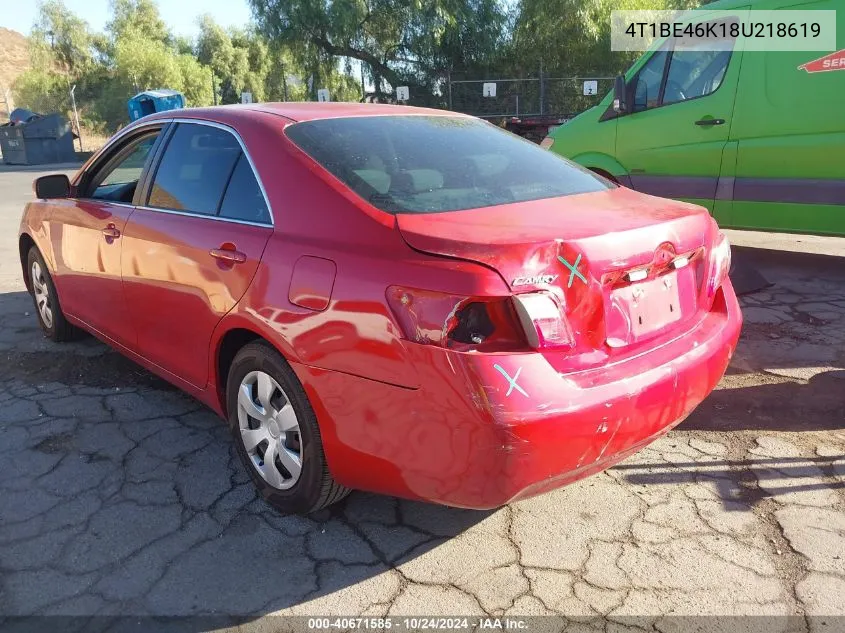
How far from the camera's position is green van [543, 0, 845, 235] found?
5422 mm

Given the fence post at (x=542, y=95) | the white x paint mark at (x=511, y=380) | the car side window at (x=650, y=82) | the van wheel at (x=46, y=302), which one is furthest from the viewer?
the fence post at (x=542, y=95)

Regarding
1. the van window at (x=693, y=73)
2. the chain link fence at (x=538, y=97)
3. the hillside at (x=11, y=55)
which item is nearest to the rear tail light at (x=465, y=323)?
the van window at (x=693, y=73)

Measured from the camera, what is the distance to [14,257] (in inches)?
316

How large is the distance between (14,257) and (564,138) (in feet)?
20.9

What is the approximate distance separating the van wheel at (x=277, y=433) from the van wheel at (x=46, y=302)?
7.98 feet

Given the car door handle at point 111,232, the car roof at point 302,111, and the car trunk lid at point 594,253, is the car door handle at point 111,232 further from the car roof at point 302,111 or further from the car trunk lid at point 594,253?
the car trunk lid at point 594,253

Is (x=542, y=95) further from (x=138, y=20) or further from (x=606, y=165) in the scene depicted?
(x=138, y=20)

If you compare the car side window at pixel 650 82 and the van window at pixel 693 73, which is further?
the car side window at pixel 650 82

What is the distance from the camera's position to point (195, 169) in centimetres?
317

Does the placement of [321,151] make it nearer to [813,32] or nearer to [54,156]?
[813,32]

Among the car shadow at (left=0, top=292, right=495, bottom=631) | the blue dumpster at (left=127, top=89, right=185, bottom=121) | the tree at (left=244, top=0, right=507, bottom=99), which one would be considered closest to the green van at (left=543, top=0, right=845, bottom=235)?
the car shadow at (left=0, top=292, right=495, bottom=631)

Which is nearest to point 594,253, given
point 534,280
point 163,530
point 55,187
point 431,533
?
point 534,280

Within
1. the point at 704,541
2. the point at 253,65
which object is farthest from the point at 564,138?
the point at 253,65

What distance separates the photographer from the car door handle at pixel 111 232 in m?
3.53
